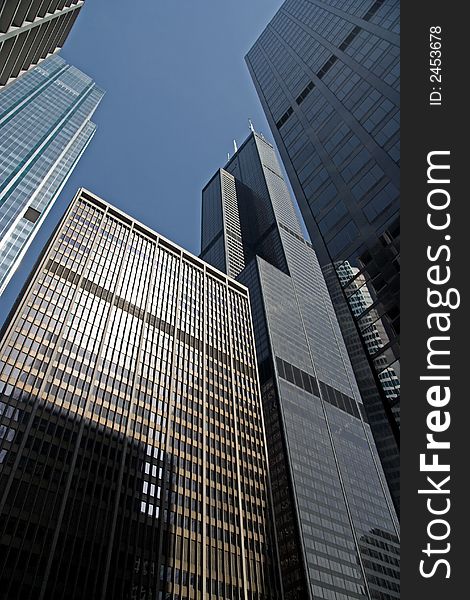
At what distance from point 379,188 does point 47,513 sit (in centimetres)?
6673

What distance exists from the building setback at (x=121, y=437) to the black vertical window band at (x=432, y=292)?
66317 millimetres

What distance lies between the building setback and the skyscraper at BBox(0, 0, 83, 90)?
56367 millimetres

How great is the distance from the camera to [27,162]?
158125 millimetres

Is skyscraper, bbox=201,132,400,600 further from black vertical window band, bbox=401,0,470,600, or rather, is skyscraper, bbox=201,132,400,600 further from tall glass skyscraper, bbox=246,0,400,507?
black vertical window band, bbox=401,0,470,600

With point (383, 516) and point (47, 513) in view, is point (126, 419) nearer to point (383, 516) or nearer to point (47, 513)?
point (47, 513)

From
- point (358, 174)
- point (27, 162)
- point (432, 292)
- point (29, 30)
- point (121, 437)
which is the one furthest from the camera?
point (27, 162)

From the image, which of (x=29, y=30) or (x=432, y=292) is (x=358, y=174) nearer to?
(x=432, y=292)

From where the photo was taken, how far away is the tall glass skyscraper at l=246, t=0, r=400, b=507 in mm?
19266

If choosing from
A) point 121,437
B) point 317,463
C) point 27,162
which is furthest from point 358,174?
point 27,162

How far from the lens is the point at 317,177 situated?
28.6 meters

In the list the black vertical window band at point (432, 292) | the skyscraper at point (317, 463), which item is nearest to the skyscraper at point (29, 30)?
the black vertical window band at point (432, 292)

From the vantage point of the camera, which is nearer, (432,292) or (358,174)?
(432,292)

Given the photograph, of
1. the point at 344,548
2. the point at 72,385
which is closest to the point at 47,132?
the point at 72,385

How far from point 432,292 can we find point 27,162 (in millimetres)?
171195
